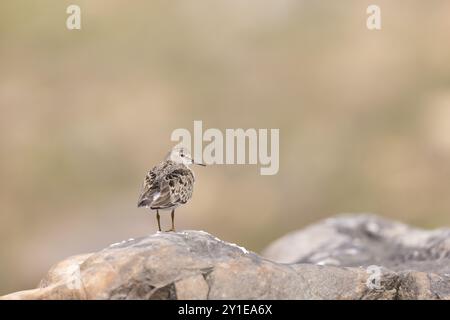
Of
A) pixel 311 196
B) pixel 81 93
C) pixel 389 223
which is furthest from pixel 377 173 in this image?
pixel 81 93

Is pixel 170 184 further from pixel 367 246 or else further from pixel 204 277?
pixel 367 246

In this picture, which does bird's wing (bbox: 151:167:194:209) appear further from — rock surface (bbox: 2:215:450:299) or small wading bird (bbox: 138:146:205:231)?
rock surface (bbox: 2:215:450:299)

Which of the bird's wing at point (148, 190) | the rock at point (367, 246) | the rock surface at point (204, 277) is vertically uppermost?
the bird's wing at point (148, 190)

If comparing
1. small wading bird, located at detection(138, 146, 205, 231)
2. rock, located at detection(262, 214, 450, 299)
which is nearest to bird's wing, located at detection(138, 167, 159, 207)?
small wading bird, located at detection(138, 146, 205, 231)

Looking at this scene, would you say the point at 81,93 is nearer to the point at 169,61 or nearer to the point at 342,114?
the point at 169,61

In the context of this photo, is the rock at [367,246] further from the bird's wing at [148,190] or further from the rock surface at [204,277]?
the bird's wing at [148,190]

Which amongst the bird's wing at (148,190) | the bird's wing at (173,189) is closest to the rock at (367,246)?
the bird's wing at (173,189)

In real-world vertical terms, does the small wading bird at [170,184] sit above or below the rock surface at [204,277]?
above

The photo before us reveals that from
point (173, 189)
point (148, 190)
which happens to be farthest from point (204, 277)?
point (148, 190)
